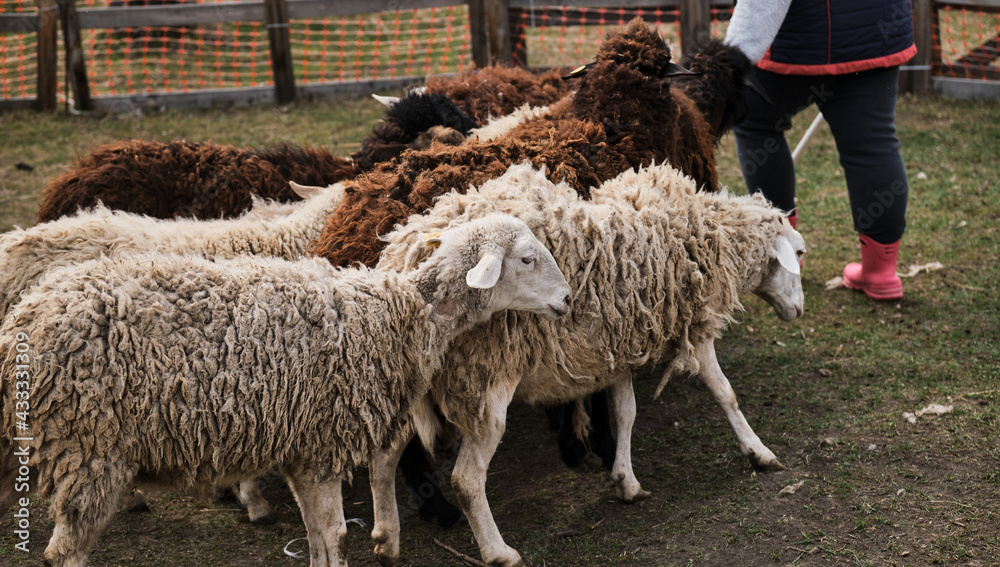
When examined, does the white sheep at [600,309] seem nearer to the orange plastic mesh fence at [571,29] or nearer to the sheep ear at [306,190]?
the sheep ear at [306,190]

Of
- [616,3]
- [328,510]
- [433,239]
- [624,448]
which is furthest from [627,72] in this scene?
[616,3]

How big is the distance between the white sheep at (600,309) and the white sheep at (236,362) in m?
0.17

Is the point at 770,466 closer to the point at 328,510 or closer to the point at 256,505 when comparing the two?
the point at 328,510

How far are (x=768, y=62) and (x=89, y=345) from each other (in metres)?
4.11

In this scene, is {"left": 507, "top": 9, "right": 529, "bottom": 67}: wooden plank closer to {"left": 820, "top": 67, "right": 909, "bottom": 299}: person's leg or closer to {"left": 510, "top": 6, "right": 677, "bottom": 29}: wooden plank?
{"left": 510, "top": 6, "right": 677, "bottom": 29}: wooden plank

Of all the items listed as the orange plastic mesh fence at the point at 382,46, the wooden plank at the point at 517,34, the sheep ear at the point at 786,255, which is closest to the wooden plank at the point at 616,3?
the wooden plank at the point at 517,34

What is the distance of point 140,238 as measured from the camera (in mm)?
3781

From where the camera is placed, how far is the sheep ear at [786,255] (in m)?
4.01

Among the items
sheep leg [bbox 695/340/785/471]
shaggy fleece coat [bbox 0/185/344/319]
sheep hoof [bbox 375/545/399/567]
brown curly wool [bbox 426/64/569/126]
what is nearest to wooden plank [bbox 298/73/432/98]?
brown curly wool [bbox 426/64/569/126]

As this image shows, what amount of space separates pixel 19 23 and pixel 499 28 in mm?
5586

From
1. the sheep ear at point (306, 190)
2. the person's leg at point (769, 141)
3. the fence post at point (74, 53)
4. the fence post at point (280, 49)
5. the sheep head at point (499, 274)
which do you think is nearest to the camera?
the sheep head at point (499, 274)

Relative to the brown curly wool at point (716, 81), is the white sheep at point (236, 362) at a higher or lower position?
lower

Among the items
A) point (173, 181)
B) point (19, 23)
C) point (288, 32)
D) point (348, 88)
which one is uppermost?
point (19, 23)

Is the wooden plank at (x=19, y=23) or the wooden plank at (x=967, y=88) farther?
the wooden plank at (x=19, y=23)
